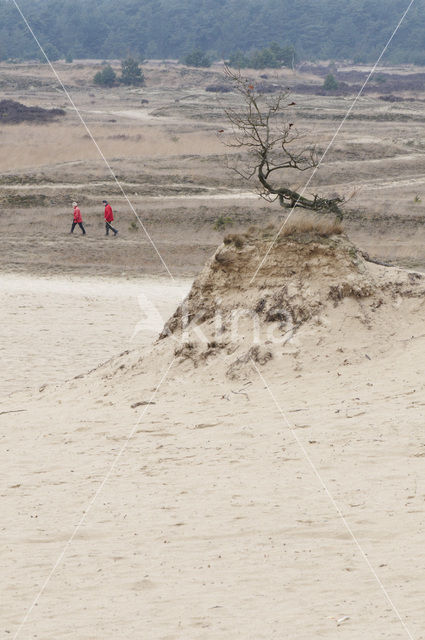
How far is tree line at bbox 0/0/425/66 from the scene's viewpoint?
121m

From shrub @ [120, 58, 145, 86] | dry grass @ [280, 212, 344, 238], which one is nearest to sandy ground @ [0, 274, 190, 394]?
dry grass @ [280, 212, 344, 238]

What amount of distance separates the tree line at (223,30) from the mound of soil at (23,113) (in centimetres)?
6211

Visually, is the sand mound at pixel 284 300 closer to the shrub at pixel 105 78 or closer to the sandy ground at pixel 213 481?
the sandy ground at pixel 213 481

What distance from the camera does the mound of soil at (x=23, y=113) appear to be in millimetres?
51969

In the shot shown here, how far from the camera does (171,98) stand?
72.5 meters

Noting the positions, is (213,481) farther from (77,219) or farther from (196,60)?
(196,60)

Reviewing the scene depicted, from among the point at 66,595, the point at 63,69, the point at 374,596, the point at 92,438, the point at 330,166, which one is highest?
the point at 374,596

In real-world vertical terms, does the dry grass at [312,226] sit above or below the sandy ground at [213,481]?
above

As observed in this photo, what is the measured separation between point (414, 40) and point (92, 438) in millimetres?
121902

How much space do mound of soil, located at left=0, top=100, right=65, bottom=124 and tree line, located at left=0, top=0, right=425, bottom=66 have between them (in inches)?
2445

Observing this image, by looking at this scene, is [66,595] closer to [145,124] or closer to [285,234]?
[285,234]

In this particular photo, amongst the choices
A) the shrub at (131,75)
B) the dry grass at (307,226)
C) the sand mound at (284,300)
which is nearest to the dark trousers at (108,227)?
the sand mound at (284,300)

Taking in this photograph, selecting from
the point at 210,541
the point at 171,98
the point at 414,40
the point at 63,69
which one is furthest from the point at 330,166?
the point at 414,40

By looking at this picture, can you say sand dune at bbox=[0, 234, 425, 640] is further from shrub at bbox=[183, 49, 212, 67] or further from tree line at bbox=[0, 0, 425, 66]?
tree line at bbox=[0, 0, 425, 66]
